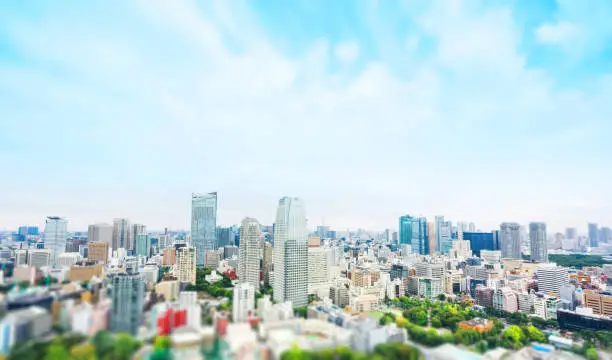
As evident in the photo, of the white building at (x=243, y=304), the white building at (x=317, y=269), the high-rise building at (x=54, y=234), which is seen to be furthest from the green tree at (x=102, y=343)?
the high-rise building at (x=54, y=234)

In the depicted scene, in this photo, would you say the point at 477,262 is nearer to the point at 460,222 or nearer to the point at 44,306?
the point at 460,222

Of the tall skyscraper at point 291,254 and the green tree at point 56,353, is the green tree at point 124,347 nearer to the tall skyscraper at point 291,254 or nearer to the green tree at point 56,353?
the green tree at point 56,353

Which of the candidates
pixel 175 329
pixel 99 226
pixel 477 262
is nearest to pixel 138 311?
pixel 175 329

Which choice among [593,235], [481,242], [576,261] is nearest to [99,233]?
[481,242]

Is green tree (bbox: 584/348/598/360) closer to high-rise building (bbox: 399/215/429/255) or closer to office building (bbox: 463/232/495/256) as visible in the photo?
office building (bbox: 463/232/495/256)

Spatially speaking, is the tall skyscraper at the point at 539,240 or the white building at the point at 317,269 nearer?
the white building at the point at 317,269
